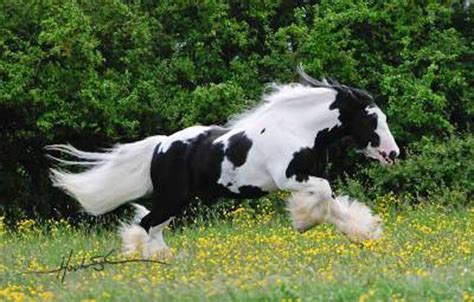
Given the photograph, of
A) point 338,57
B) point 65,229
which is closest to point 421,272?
point 65,229

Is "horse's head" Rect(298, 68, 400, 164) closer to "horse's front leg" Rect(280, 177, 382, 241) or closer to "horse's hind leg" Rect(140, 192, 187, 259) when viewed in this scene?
"horse's front leg" Rect(280, 177, 382, 241)

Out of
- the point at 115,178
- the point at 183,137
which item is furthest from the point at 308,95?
the point at 115,178

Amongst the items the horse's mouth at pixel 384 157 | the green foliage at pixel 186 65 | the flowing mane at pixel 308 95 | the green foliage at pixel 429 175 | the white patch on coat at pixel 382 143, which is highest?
the flowing mane at pixel 308 95

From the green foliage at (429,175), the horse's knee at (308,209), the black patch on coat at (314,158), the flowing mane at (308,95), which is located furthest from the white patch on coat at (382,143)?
the green foliage at (429,175)

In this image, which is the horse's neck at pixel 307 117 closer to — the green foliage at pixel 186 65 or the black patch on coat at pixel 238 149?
the black patch on coat at pixel 238 149

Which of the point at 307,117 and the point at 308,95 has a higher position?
the point at 308,95

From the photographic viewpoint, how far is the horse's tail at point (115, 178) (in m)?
12.1

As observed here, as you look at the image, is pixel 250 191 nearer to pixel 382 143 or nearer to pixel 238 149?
pixel 238 149

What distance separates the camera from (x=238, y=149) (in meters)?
11.4

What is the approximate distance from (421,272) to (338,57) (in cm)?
1132

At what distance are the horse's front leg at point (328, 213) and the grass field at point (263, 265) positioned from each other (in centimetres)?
17

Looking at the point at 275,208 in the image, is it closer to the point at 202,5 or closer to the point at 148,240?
the point at 202,5

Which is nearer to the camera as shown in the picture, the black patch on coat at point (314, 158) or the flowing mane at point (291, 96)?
the black patch on coat at point (314, 158)

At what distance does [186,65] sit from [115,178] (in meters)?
7.34
